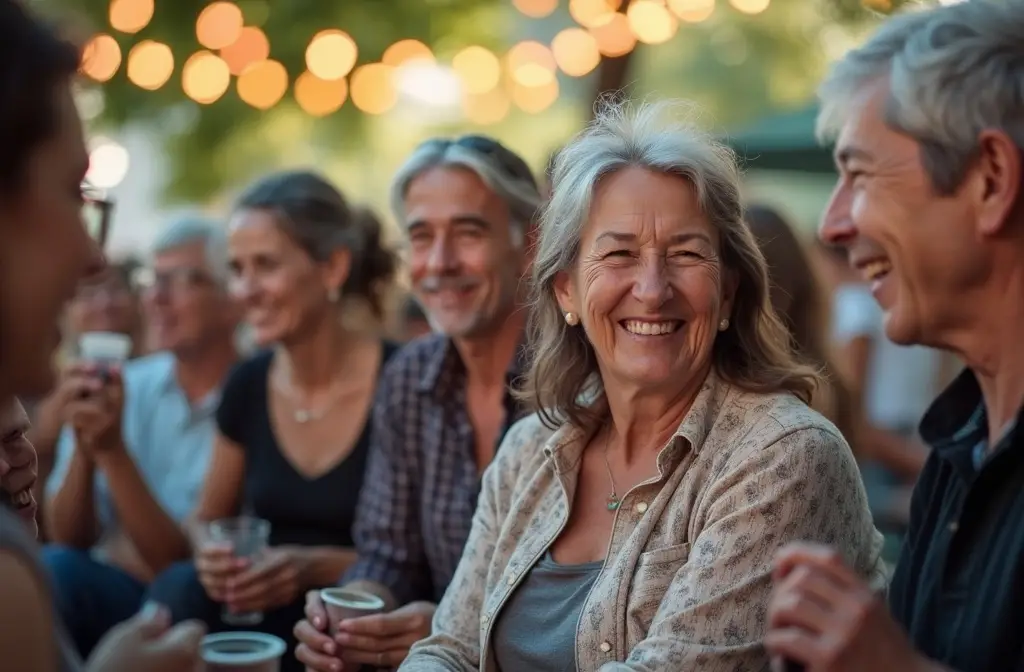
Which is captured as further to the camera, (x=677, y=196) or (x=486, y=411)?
(x=486, y=411)

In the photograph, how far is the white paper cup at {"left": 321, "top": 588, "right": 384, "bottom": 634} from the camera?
2.69 m

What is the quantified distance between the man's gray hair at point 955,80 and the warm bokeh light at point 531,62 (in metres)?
7.10

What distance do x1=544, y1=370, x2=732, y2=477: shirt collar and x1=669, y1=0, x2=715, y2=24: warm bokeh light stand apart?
13.9ft

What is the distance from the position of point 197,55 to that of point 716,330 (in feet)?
18.5

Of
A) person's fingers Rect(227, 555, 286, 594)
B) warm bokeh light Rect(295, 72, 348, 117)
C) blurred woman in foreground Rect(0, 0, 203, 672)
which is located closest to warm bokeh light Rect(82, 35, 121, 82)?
warm bokeh light Rect(295, 72, 348, 117)

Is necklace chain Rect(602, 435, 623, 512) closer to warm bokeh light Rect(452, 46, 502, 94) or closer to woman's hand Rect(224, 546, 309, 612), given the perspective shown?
woman's hand Rect(224, 546, 309, 612)

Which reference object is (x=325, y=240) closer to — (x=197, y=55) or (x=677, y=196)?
(x=677, y=196)

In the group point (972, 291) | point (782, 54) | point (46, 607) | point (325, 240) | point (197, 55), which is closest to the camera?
point (46, 607)

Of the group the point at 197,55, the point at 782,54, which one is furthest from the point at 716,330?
the point at 782,54

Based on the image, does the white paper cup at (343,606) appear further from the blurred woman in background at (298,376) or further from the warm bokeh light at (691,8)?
the warm bokeh light at (691,8)

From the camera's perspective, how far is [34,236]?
4.82ft

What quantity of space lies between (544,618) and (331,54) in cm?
556

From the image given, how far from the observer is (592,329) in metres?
2.50

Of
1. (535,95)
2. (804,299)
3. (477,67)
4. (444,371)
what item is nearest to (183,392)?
(444,371)
